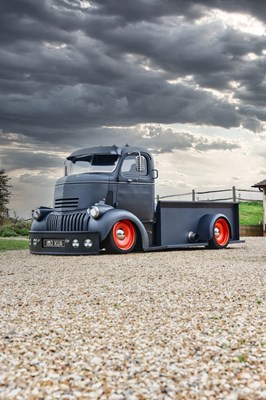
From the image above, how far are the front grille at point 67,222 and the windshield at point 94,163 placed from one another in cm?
118

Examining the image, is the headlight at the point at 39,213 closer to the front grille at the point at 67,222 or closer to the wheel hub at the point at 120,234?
the front grille at the point at 67,222

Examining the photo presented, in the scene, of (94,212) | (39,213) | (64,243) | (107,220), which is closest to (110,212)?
(107,220)

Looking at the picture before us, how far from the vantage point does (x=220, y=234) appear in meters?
14.8

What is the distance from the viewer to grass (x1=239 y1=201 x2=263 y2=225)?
2838cm

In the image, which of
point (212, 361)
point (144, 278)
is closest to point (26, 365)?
point (212, 361)

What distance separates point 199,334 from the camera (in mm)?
4727

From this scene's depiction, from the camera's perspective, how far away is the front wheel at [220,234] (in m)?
14.4

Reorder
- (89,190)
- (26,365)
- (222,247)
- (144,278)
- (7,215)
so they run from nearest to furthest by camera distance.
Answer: (26,365), (144,278), (89,190), (222,247), (7,215)

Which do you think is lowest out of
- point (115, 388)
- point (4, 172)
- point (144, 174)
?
point (115, 388)

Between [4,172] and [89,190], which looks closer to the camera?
[89,190]

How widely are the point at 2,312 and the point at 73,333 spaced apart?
1.34 metres

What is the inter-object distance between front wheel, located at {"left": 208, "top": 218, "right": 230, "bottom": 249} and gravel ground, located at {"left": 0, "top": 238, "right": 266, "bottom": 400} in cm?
555

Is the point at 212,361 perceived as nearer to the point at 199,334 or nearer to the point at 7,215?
the point at 199,334

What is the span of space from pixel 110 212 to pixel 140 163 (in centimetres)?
160
